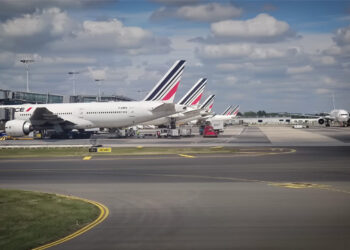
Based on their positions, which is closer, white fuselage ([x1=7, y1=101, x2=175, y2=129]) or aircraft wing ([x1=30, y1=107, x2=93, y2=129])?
aircraft wing ([x1=30, y1=107, x2=93, y2=129])

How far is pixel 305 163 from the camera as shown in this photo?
110ft

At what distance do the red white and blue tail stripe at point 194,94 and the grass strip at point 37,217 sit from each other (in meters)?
81.5

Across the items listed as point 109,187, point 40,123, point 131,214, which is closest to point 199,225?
point 131,214

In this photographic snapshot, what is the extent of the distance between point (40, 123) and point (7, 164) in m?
34.7

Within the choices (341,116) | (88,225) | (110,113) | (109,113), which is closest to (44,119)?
(109,113)

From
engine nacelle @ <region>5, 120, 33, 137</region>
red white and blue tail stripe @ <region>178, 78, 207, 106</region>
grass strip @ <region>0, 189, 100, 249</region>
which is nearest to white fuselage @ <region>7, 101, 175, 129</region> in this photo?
engine nacelle @ <region>5, 120, 33, 137</region>

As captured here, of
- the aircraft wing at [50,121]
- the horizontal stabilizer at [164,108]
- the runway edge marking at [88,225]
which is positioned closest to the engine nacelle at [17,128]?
the aircraft wing at [50,121]

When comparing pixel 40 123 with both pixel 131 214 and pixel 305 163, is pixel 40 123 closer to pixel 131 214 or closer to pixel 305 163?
pixel 305 163

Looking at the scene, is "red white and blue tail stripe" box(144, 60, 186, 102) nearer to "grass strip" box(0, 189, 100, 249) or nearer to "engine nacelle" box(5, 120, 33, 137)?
"engine nacelle" box(5, 120, 33, 137)

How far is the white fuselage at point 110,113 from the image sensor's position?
70.8m

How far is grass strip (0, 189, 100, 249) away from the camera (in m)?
13.0

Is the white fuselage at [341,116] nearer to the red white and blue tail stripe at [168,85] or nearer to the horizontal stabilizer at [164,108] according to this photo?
the red white and blue tail stripe at [168,85]

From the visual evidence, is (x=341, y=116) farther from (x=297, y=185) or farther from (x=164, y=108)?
(x=297, y=185)

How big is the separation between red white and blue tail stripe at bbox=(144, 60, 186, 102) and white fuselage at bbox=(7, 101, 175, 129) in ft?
10.5
